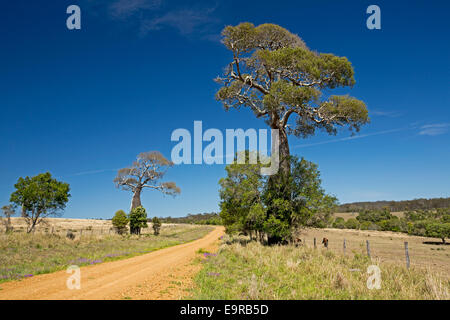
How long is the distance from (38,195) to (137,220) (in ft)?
43.7

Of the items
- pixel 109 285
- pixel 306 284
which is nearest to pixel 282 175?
pixel 306 284

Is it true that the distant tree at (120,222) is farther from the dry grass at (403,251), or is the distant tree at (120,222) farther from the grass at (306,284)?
the grass at (306,284)

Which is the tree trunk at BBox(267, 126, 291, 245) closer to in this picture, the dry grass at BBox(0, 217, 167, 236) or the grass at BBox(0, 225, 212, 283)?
the grass at BBox(0, 225, 212, 283)

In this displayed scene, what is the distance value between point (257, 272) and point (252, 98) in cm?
1328

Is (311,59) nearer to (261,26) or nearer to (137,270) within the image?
(261,26)

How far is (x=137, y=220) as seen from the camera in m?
39.0

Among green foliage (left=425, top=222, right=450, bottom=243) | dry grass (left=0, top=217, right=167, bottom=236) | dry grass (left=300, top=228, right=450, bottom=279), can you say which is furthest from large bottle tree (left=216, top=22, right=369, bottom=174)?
green foliage (left=425, top=222, right=450, bottom=243)

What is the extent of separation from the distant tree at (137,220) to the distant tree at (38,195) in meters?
9.32

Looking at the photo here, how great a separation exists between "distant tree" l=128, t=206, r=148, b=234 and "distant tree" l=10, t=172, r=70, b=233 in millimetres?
9320

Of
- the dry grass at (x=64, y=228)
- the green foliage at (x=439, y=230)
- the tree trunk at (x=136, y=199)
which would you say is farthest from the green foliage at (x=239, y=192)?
the green foliage at (x=439, y=230)

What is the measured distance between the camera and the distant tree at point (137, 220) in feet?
127

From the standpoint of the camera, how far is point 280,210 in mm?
17328

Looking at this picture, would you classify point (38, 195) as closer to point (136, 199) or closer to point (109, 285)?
point (136, 199)
